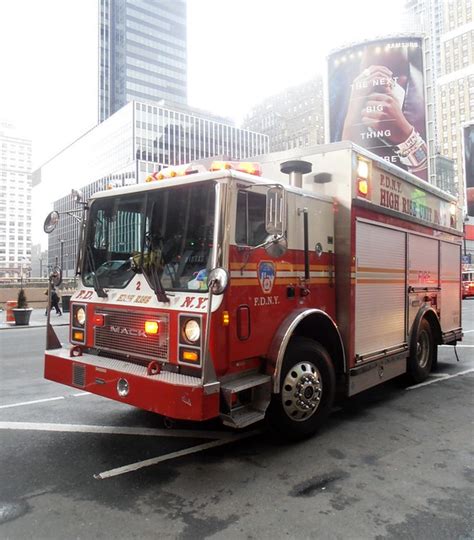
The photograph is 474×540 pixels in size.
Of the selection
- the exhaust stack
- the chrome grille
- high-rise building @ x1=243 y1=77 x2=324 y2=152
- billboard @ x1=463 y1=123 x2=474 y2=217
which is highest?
high-rise building @ x1=243 y1=77 x2=324 y2=152

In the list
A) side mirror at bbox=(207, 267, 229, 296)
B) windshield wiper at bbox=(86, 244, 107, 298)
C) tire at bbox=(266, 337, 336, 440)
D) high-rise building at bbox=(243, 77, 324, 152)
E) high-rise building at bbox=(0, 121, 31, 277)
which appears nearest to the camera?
side mirror at bbox=(207, 267, 229, 296)

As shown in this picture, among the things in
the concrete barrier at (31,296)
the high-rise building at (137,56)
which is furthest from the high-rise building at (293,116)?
the concrete barrier at (31,296)

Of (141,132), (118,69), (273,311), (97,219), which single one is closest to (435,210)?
(273,311)

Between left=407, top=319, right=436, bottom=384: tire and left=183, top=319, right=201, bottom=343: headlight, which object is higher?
left=183, top=319, right=201, bottom=343: headlight

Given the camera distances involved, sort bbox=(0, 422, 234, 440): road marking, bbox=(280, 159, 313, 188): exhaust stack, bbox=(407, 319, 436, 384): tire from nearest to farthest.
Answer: bbox=(0, 422, 234, 440): road marking
bbox=(280, 159, 313, 188): exhaust stack
bbox=(407, 319, 436, 384): tire

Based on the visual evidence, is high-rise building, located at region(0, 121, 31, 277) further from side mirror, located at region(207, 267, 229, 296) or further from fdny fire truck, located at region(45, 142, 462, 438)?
side mirror, located at region(207, 267, 229, 296)

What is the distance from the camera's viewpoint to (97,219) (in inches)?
197

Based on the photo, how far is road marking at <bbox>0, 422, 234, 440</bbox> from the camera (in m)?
4.73

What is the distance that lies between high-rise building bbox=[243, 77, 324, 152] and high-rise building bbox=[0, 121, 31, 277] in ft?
220

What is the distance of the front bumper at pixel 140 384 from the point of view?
3521 millimetres

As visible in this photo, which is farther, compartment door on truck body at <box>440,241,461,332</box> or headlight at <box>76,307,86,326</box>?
compartment door on truck body at <box>440,241,461,332</box>

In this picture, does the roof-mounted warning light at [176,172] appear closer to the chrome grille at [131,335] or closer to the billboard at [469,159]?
the chrome grille at [131,335]

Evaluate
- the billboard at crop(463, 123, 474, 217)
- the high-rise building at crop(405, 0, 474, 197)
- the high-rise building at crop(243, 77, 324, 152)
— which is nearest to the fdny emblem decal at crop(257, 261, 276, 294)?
the billboard at crop(463, 123, 474, 217)

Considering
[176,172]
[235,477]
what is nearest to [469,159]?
[176,172]
